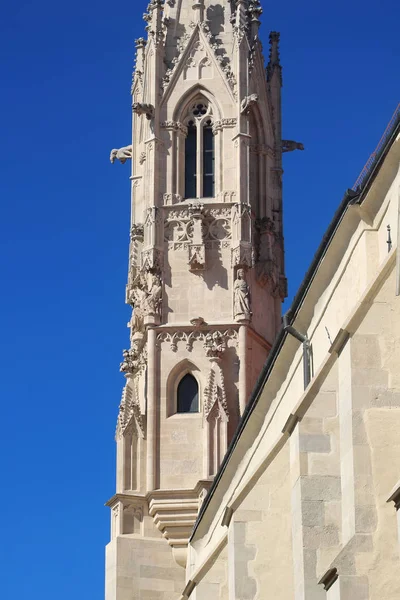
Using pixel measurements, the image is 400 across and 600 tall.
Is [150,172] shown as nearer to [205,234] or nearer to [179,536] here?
[205,234]

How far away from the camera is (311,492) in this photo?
26.0 meters

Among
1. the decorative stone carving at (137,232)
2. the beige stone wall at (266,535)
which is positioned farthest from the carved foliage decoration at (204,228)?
the beige stone wall at (266,535)

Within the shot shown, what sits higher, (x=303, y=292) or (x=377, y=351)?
(x=303, y=292)

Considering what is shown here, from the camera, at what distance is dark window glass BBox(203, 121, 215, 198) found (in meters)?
49.3

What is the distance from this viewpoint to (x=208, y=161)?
49812 millimetres

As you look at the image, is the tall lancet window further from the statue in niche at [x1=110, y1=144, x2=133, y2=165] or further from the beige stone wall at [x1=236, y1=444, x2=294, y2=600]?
the beige stone wall at [x1=236, y1=444, x2=294, y2=600]

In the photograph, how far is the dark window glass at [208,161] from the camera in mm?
49344

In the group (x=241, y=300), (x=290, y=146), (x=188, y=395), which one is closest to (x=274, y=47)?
(x=290, y=146)

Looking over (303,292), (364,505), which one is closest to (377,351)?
(364,505)

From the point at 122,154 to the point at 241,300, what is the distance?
708cm

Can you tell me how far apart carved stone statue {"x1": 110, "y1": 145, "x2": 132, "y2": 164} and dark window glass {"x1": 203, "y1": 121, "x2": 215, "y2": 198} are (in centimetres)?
271

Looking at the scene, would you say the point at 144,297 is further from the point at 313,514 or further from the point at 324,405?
the point at 313,514

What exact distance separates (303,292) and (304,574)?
5.07 metres

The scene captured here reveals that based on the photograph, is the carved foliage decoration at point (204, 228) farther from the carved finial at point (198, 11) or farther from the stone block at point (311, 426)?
the stone block at point (311, 426)
